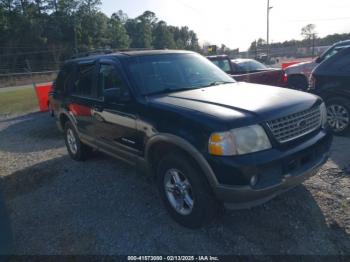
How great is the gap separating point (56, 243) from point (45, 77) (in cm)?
3761

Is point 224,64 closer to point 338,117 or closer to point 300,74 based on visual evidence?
point 300,74

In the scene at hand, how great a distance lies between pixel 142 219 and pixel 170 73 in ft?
6.32

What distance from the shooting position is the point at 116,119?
12.8 ft

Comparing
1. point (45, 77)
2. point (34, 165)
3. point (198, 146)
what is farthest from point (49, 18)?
Result: point (198, 146)

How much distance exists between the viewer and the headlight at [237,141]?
263cm

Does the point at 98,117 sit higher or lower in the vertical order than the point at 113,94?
lower

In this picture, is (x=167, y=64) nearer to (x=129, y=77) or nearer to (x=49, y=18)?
(x=129, y=77)

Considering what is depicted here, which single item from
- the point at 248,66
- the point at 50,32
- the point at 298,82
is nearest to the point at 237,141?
the point at 248,66

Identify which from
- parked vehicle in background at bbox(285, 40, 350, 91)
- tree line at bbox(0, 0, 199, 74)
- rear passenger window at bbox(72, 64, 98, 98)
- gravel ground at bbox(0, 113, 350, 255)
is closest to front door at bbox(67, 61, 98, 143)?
rear passenger window at bbox(72, 64, 98, 98)

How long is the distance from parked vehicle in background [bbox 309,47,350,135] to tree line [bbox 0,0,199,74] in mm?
39574

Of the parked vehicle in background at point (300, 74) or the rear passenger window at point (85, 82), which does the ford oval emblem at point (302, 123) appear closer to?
the rear passenger window at point (85, 82)

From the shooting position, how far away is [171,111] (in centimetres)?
307

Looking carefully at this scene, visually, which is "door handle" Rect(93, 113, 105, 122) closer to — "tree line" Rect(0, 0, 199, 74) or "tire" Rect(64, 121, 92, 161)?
"tire" Rect(64, 121, 92, 161)

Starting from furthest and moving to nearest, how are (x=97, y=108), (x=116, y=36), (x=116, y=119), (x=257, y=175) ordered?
(x=116, y=36) → (x=97, y=108) → (x=116, y=119) → (x=257, y=175)
